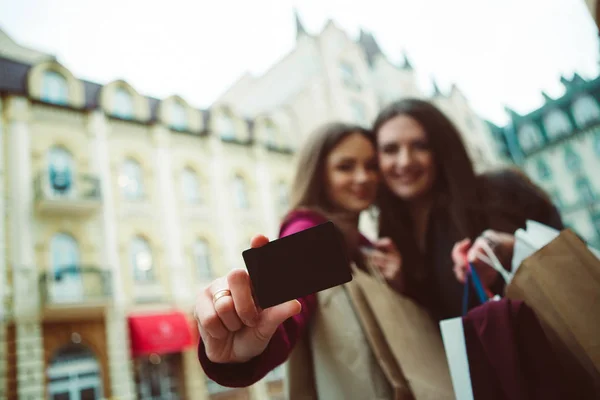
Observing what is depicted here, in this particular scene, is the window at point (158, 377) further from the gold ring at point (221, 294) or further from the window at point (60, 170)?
the gold ring at point (221, 294)

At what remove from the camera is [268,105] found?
627cm

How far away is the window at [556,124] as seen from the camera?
167 centimetres

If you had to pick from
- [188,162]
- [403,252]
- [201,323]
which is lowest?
[201,323]

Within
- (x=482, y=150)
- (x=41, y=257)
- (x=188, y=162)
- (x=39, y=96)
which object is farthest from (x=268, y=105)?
(x=482, y=150)

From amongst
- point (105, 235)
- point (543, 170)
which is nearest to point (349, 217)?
point (543, 170)

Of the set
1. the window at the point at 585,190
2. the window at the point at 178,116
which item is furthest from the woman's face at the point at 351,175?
the window at the point at 178,116

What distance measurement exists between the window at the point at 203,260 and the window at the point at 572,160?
4.00m

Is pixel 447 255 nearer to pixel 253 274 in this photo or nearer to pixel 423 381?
pixel 423 381

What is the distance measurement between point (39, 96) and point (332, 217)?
429 cm

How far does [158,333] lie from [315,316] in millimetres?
3835

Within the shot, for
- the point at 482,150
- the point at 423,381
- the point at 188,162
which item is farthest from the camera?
the point at 188,162

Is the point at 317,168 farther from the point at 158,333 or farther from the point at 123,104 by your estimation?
the point at 123,104

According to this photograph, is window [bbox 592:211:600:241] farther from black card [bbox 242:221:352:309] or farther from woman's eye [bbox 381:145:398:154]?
black card [bbox 242:221:352:309]

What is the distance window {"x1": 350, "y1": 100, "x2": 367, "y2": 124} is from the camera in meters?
5.32
